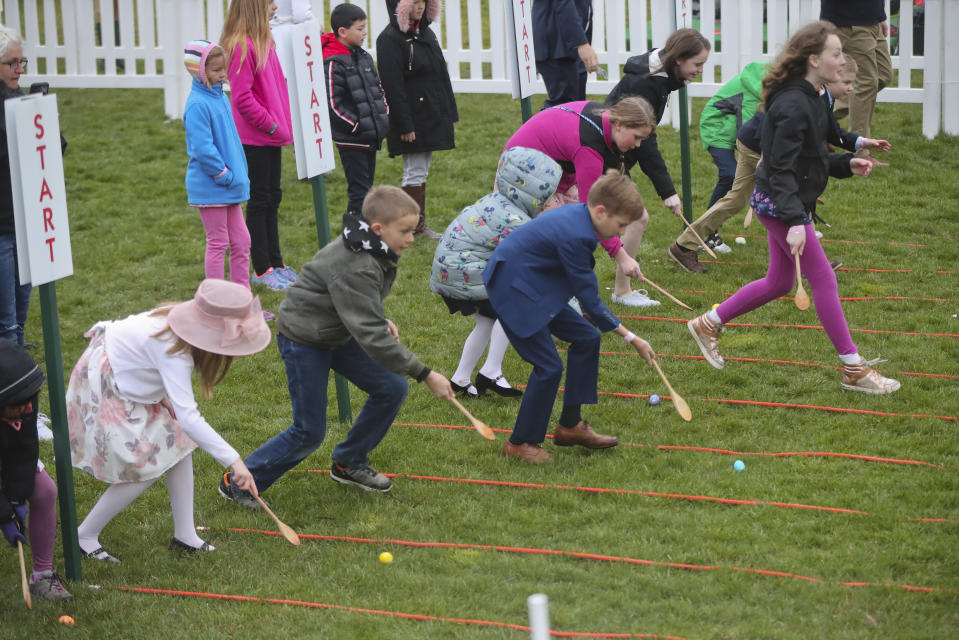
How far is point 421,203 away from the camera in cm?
874

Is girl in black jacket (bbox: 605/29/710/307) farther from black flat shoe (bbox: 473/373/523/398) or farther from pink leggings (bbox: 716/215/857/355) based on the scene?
black flat shoe (bbox: 473/373/523/398)

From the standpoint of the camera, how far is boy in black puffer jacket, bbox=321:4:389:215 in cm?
780

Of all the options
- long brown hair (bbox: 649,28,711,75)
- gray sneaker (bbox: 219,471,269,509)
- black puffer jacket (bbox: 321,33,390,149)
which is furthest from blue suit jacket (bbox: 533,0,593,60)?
gray sneaker (bbox: 219,471,269,509)

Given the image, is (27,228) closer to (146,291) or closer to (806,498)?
(806,498)

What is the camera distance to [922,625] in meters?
3.75

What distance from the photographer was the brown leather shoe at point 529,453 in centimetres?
527

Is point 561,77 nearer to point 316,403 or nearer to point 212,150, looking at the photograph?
point 212,150

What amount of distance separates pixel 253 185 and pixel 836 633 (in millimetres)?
5078

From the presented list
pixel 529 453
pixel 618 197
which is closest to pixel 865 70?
pixel 618 197

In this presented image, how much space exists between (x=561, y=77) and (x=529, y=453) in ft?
15.1

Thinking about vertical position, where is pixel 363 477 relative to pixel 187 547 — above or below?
above

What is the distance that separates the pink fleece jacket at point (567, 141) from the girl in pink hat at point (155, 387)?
222 cm

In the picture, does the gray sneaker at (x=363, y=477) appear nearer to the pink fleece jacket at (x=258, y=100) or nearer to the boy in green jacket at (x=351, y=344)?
the boy in green jacket at (x=351, y=344)

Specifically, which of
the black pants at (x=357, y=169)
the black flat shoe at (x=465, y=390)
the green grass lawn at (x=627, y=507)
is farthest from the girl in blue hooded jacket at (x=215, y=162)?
the black flat shoe at (x=465, y=390)
